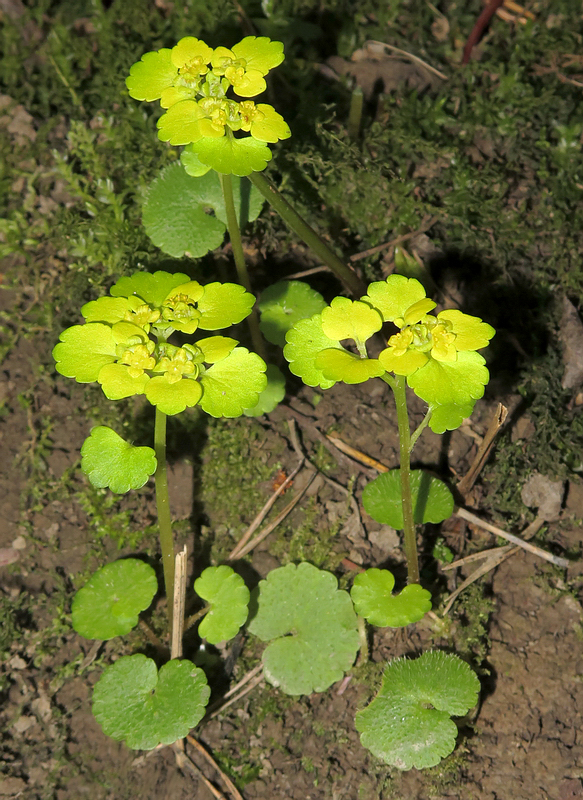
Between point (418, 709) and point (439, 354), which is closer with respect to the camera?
point (439, 354)

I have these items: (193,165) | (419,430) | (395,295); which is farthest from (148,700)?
(193,165)

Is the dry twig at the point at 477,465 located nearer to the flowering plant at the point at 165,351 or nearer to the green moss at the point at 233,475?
the green moss at the point at 233,475

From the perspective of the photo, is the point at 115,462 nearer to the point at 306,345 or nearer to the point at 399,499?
the point at 306,345

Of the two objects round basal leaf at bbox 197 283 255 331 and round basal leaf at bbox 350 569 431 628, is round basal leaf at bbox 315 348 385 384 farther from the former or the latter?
round basal leaf at bbox 350 569 431 628

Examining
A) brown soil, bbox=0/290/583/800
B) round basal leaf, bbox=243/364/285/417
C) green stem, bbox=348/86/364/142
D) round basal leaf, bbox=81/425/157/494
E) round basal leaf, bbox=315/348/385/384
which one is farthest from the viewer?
green stem, bbox=348/86/364/142

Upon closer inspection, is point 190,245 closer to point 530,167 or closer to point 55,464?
point 55,464

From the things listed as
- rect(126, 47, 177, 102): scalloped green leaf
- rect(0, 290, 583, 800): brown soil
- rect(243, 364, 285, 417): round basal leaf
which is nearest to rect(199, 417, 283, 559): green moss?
rect(0, 290, 583, 800): brown soil

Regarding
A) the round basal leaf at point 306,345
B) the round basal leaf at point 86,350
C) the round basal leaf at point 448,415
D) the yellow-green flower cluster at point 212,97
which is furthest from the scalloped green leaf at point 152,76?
the round basal leaf at point 448,415
